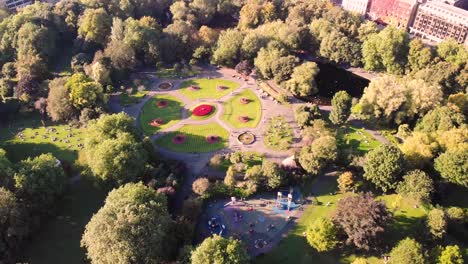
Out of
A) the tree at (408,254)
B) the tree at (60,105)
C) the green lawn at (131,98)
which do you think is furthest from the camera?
the green lawn at (131,98)

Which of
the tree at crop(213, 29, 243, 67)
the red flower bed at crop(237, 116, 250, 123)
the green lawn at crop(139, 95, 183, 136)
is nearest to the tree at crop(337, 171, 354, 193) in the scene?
the red flower bed at crop(237, 116, 250, 123)

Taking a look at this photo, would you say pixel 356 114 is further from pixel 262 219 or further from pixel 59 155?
pixel 59 155

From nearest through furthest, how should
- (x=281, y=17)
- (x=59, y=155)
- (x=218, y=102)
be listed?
(x=59, y=155) < (x=218, y=102) < (x=281, y=17)

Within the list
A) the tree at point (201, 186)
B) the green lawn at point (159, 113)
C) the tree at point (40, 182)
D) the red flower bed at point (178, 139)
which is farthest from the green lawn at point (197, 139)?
the tree at point (40, 182)

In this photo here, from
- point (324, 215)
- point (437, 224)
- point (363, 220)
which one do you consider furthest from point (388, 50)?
point (363, 220)

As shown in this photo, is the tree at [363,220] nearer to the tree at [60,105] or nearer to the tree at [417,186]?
the tree at [417,186]

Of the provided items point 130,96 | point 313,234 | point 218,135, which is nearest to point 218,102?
point 218,135
